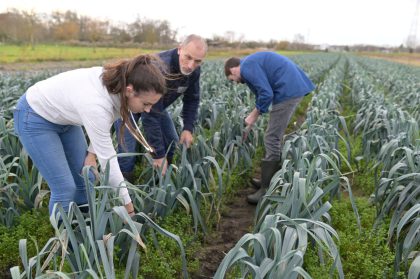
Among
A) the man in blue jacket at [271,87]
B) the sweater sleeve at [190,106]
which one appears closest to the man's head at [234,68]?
the man in blue jacket at [271,87]

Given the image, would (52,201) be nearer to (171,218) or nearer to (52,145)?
(52,145)

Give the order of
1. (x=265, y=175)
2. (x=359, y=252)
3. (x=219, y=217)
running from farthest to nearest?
1. (x=265, y=175)
2. (x=219, y=217)
3. (x=359, y=252)

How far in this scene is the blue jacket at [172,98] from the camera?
293cm

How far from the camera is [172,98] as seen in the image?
3.28 metres

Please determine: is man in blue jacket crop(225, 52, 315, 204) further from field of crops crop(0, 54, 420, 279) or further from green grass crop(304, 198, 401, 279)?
green grass crop(304, 198, 401, 279)

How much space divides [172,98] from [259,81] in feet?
2.65

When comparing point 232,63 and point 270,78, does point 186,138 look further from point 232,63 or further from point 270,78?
point 270,78

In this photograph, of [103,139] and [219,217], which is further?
[219,217]

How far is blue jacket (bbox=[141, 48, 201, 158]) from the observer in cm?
293

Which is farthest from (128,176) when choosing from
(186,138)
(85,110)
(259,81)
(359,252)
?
(359,252)

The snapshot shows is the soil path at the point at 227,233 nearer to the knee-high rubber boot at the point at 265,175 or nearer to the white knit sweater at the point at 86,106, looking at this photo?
Result: the knee-high rubber boot at the point at 265,175

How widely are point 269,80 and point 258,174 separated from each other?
4.75 ft

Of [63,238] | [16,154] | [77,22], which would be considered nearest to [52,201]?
[63,238]

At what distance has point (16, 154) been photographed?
332 centimetres
